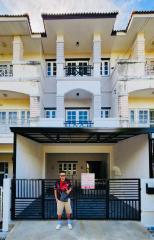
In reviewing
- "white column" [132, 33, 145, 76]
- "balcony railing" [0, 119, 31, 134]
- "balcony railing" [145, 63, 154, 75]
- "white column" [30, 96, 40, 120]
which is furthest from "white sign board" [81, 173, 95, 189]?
"balcony railing" [145, 63, 154, 75]

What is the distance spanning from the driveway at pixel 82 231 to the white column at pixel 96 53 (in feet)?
30.1

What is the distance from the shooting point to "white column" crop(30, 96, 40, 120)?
13203 mm

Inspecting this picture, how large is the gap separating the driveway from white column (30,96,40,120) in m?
6.86

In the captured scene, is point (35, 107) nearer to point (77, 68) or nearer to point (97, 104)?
point (97, 104)

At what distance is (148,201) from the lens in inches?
297

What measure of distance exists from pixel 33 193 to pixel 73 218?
198 cm

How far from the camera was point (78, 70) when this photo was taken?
49.5ft

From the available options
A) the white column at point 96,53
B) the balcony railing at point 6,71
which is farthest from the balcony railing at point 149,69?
the balcony railing at point 6,71

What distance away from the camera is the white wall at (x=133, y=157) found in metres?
8.70

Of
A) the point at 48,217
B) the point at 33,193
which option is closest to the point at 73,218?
the point at 48,217

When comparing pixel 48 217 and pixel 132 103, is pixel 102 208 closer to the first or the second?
pixel 48 217

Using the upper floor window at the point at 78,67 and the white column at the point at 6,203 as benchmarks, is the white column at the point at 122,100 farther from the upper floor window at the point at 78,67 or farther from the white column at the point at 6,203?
the white column at the point at 6,203

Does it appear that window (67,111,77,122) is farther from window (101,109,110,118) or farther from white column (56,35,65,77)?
white column (56,35,65,77)

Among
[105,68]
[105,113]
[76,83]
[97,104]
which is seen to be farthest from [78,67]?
[105,113]
